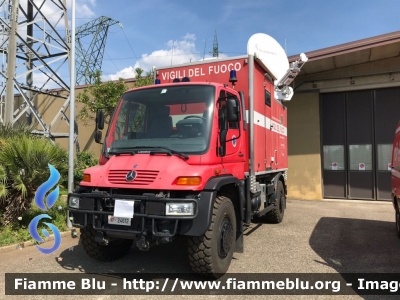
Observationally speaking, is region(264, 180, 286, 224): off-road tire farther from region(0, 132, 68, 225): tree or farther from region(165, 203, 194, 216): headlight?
region(0, 132, 68, 225): tree

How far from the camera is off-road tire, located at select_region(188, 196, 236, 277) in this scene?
3879 mm

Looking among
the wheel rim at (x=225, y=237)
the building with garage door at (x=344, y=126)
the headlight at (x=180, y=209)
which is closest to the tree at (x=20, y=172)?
the headlight at (x=180, y=209)

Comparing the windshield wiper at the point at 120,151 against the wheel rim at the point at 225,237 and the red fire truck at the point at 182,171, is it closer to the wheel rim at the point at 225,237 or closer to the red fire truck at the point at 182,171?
the red fire truck at the point at 182,171

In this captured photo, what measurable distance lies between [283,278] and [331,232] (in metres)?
3.24

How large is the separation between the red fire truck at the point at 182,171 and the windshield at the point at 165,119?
0.6 inches

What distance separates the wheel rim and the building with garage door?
27.8 feet

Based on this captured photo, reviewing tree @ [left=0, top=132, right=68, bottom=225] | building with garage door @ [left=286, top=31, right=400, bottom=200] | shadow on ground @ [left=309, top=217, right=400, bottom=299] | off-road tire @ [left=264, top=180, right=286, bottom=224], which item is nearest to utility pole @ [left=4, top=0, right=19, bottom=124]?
tree @ [left=0, top=132, right=68, bottom=225]

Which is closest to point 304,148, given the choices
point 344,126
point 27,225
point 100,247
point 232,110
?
point 344,126

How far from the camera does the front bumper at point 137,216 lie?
3.64 m

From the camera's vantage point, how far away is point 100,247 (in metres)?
4.64

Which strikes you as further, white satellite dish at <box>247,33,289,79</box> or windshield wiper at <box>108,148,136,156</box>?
white satellite dish at <box>247,33,289,79</box>

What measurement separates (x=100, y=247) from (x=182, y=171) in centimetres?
190

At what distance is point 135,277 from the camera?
4.33 m

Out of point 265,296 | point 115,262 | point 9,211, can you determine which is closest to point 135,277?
point 115,262
